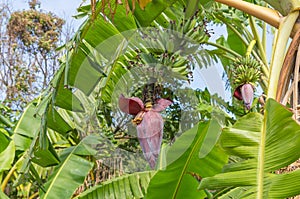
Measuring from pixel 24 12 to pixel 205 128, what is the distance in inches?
237

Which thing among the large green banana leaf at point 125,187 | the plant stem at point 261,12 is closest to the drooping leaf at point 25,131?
the large green banana leaf at point 125,187

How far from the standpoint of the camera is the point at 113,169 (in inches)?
68.5

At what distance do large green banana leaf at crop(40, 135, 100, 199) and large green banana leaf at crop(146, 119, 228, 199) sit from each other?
0.44 metres

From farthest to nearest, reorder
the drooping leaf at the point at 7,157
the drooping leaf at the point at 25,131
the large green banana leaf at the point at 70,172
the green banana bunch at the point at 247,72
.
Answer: the drooping leaf at the point at 25,131, the drooping leaf at the point at 7,157, the large green banana leaf at the point at 70,172, the green banana bunch at the point at 247,72

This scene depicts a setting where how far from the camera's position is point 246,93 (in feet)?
4.07

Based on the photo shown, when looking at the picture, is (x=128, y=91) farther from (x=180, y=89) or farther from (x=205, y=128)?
(x=205, y=128)

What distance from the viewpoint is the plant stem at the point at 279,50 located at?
82 cm

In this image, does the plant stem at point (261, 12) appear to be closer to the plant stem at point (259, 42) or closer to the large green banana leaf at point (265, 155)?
the large green banana leaf at point (265, 155)

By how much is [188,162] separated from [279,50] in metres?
0.39

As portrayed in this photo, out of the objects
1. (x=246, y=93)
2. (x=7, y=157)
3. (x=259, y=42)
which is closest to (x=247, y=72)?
(x=246, y=93)

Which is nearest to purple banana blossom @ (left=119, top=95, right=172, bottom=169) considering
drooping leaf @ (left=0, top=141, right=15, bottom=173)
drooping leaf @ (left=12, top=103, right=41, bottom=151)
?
drooping leaf @ (left=0, top=141, right=15, bottom=173)

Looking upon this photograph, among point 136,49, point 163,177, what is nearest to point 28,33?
point 136,49

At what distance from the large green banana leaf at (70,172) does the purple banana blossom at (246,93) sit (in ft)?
1.72

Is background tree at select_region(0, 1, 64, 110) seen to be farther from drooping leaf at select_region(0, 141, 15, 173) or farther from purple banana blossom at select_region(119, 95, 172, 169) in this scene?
purple banana blossom at select_region(119, 95, 172, 169)
